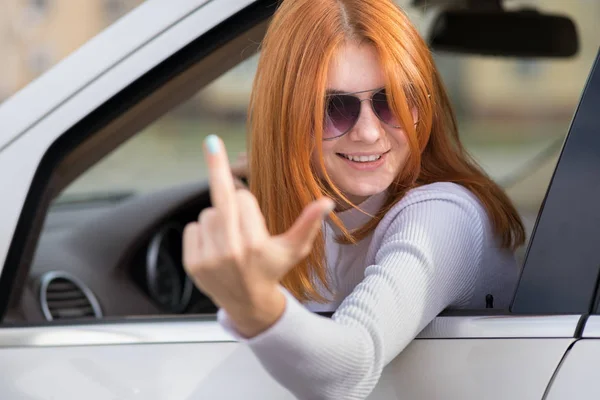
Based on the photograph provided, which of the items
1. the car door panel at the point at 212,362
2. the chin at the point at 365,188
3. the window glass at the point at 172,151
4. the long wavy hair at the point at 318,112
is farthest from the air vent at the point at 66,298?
the window glass at the point at 172,151

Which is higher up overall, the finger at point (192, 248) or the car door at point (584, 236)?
the finger at point (192, 248)

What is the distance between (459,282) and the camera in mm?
1574

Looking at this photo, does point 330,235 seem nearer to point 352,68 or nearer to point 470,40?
point 352,68

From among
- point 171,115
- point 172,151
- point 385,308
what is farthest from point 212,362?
point 172,151

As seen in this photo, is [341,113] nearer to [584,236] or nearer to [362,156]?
[362,156]

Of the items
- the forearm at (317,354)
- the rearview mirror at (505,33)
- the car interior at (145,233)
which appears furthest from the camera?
the rearview mirror at (505,33)

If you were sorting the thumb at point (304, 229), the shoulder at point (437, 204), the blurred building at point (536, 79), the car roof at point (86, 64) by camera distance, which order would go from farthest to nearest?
the blurred building at point (536, 79) → the car roof at point (86, 64) → the shoulder at point (437, 204) → the thumb at point (304, 229)

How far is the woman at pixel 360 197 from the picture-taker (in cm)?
128

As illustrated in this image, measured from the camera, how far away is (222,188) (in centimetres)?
112

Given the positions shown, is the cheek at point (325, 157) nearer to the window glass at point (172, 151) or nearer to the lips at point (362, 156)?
the lips at point (362, 156)

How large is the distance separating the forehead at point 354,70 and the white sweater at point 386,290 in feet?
0.68

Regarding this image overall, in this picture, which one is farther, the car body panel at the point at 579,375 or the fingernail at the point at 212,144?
the car body panel at the point at 579,375

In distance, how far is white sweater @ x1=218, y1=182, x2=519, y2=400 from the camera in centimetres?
124

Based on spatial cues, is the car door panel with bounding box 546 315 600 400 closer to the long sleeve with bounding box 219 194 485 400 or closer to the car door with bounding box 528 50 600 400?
the car door with bounding box 528 50 600 400
